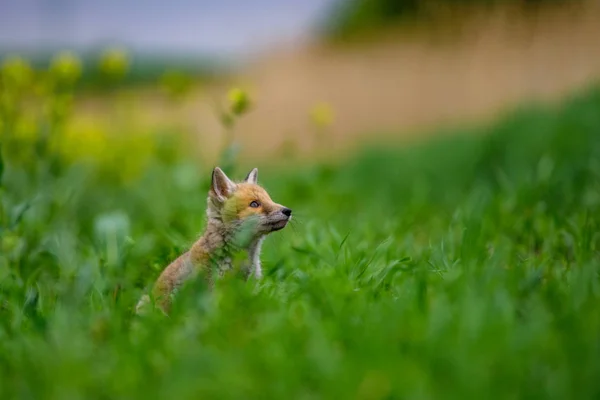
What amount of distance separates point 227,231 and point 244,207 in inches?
5.2

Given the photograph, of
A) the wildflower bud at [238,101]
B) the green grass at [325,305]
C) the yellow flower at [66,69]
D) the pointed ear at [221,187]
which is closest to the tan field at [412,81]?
the yellow flower at [66,69]

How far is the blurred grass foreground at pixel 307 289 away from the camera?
2.38 meters

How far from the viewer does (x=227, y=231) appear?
3574 mm

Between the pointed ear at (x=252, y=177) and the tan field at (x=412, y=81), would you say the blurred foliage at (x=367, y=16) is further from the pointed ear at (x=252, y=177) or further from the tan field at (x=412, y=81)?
the pointed ear at (x=252, y=177)

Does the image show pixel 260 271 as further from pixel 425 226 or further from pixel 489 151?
pixel 489 151

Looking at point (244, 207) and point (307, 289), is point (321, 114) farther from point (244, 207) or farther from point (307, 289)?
point (307, 289)

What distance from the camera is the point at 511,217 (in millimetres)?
4457

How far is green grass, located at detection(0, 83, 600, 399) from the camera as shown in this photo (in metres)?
2.36

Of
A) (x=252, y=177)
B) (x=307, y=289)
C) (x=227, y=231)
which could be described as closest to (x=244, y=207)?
(x=227, y=231)

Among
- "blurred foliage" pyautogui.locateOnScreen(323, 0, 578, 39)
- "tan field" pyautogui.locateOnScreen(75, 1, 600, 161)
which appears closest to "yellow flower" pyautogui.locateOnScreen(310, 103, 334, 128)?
"tan field" pyautogui.locateOnScreen(75, 1, 600, 161)

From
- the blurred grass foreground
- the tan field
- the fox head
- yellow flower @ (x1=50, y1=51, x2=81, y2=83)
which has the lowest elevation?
the tan field

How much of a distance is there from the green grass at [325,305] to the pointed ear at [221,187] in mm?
399

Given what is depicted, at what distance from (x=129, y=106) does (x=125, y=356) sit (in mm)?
5339

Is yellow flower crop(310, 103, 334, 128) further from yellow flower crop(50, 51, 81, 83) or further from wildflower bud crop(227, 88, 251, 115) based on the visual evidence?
yellow flower crop(50, 51, 81, 83)
